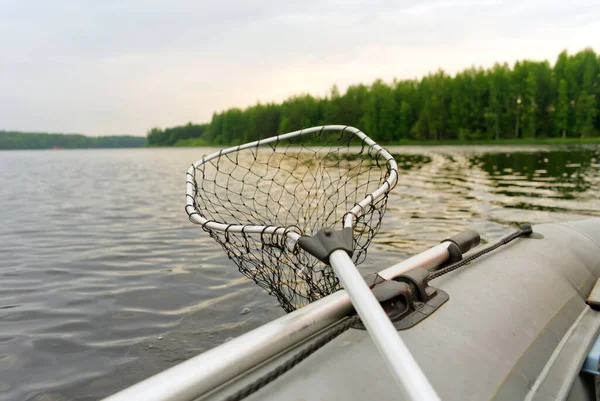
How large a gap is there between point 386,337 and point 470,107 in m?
72.7

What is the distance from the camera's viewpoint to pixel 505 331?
5.24ft

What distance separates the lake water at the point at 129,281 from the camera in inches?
110

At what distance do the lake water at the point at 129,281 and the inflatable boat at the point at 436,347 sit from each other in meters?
1.69

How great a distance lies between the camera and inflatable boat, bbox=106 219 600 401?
46.1 inches

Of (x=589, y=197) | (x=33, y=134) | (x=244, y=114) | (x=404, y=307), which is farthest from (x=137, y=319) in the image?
(x=33, y=134)

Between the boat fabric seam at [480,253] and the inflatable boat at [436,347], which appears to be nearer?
the inflatable boat at [436,347]

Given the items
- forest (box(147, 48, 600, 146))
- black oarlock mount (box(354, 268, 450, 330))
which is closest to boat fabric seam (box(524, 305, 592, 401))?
black oarlock mount (box(354, 268, 450, 330))

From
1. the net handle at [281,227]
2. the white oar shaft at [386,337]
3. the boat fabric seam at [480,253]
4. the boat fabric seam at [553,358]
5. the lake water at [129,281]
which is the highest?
the net handle at [281,227]

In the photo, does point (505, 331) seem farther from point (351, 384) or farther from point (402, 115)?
point (402, 115)

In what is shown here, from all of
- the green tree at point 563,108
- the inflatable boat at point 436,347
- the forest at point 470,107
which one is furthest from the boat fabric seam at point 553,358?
the green tree at point 563,108

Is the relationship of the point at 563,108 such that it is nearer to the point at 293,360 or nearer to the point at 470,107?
the point at 470,107

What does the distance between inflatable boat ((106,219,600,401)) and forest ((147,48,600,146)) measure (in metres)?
51.6

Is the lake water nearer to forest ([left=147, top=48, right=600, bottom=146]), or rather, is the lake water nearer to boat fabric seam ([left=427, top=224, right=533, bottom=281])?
boat fabric seam ([left=427, top=224, right=533, bottom=281])

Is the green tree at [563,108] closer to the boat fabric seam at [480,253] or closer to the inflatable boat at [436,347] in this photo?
the boat fabric seam at [480,253]
